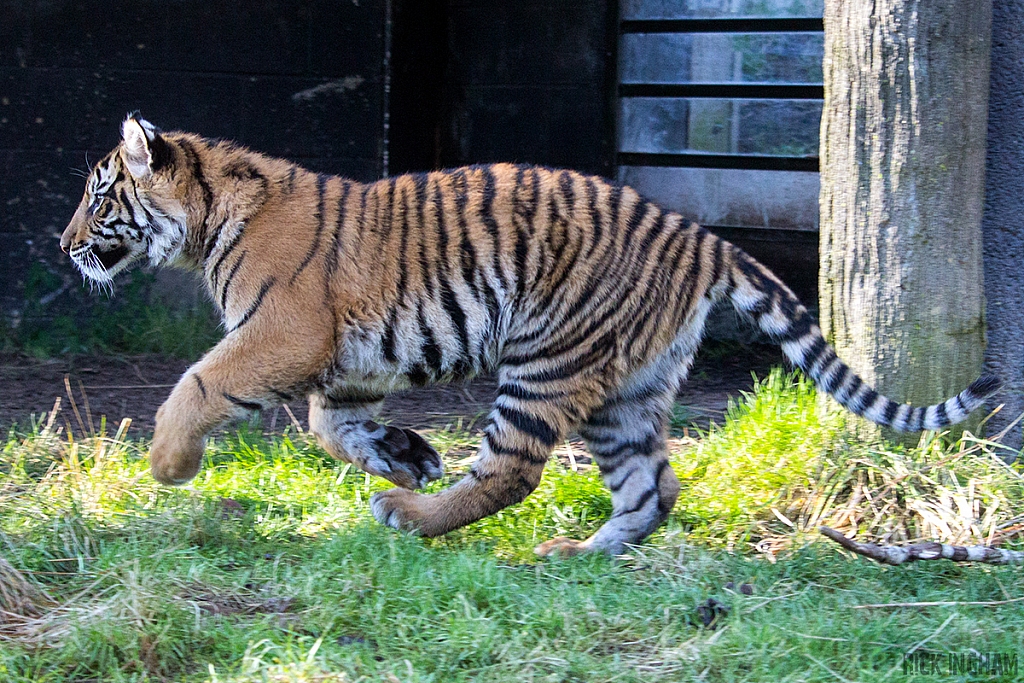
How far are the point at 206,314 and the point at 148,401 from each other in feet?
4.07

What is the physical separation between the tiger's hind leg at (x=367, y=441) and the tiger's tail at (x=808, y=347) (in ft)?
4.30

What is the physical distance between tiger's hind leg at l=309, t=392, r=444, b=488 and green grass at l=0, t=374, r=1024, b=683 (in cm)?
15

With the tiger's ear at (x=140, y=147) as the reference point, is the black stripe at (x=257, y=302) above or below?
below

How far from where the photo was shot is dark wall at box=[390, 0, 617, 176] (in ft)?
22.8

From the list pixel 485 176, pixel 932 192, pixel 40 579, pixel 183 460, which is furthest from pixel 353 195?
pixel 932 192

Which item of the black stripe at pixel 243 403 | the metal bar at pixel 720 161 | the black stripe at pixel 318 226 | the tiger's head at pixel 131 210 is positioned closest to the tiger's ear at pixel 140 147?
the tiger's head at pixel 131 210

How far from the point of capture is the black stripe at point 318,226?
Answer: 12.9 feet

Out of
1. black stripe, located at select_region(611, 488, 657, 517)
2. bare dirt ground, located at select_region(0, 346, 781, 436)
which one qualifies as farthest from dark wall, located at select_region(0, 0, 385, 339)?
black stripe, located at select_region(611, 488, 657, 517)

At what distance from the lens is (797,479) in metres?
4.11

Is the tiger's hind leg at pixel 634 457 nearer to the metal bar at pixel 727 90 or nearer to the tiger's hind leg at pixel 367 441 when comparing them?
the tiger's hind leg at pixel 367 441

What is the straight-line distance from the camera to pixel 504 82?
716cm

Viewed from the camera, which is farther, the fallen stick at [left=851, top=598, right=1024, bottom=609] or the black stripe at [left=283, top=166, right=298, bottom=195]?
the black stripe at [left=283, top=166, right=298, bottom=195]

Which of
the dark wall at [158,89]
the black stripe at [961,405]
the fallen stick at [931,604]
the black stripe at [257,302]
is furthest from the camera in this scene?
the dark wall at [158,89]

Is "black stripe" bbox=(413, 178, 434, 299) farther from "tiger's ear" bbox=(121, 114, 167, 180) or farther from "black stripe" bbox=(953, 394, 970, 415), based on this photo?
"black stripe" bbox=(953, 394, 970, 415)
